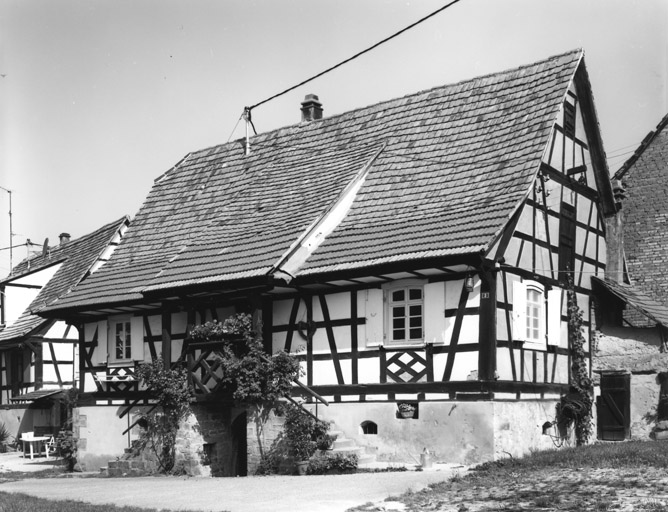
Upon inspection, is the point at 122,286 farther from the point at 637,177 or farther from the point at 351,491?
the point at 637,177

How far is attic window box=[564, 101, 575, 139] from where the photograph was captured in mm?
21641

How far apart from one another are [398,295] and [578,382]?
4980 millimetres

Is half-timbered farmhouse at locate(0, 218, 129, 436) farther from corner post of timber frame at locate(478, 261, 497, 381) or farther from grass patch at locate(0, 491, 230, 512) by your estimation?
corner post of timber frame at locate(478, 261, 497, 381)

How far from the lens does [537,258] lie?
20.1 metres

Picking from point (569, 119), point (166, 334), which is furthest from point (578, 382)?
point (166, 334)

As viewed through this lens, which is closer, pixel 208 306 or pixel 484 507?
pixel 484 507

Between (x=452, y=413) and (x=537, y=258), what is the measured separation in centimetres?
419

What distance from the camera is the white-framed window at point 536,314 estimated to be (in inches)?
749

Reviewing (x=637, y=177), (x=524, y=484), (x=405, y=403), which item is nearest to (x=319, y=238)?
(x=405, y=403)

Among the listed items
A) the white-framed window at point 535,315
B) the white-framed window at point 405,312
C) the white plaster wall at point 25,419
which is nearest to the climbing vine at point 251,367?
the white-framed window at point 405,312

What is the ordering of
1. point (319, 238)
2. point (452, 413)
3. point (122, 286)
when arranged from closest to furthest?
point (452, 413)
point (319, 238)
point (122, 286)

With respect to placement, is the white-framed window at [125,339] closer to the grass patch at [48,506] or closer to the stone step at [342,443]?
the stone step at [342,443]

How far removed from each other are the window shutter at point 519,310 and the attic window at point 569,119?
177 inches

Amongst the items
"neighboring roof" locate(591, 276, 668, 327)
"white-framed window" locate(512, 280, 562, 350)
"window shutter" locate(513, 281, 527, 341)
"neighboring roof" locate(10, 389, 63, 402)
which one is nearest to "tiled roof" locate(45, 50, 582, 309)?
"window shutter" locate(513, 281, 527, 341)
